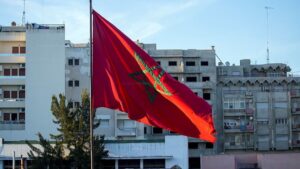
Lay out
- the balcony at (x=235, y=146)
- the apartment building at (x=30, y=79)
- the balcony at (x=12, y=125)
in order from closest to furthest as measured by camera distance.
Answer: the apartment building at (x=30, y=79) < the balcony at (x=12, y=125) < the balcony at (x=235, y=146)

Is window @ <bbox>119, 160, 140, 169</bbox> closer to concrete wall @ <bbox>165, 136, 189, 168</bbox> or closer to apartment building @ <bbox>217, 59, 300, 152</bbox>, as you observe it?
concrete wall @ <bbox>165, 136, 189, 168</bbox>

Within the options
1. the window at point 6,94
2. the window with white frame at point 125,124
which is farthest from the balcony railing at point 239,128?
the window at point 6,94

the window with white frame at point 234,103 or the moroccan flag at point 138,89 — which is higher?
the window with white frame at point 234,103

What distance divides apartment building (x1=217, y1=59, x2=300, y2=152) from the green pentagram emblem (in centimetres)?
4080

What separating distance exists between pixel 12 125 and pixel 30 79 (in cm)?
413

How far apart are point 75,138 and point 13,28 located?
56.8ft

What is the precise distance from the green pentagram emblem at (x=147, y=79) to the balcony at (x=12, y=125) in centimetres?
3614

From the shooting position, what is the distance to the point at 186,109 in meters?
12.1

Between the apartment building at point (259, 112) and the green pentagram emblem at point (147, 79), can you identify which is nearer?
the green pentagram emblem at point (147, 79)

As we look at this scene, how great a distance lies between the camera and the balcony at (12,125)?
47.0 metres

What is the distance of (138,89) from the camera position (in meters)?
12.4

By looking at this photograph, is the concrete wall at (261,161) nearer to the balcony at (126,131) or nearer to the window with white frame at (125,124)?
the balcony at (126,131)

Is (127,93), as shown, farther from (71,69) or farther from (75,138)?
(71,69)

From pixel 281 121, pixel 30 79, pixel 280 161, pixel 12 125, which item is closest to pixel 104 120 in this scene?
pixel 30 79
